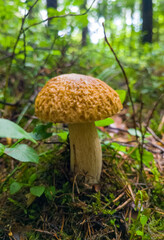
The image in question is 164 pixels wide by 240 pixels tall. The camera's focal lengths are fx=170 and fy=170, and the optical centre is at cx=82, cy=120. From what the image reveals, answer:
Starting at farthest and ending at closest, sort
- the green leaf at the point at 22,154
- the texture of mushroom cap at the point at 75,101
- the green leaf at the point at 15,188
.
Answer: the green leaf at the point at 15,188 → the texture of mushroom cap at the point at 75,101 → the green leaf at the point at 22,154

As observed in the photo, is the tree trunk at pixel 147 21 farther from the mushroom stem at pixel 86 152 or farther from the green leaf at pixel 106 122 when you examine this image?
the mushroom stem at pixel 86 152

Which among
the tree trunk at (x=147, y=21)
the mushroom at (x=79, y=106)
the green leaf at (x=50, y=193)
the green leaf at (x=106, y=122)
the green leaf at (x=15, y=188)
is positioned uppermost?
the tree trunk at (x=147, y=21)

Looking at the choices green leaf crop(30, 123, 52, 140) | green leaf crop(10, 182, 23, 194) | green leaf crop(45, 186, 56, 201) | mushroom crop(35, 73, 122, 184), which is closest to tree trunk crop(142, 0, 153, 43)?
mushroom crop(35, 73, 122, 184)

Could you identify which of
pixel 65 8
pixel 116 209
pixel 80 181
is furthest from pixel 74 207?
pixel 65 8

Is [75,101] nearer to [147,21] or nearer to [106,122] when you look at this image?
[106,122]

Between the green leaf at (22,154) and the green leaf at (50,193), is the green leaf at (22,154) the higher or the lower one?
the higher one

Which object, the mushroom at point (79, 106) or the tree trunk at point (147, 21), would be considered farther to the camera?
the tree trunk at point (147, 21)

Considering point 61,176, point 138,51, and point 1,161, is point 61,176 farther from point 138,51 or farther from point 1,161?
point 138,51

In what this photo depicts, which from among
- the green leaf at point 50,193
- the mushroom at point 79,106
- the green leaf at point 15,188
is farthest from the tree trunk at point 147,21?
the green leaf at point 15,188
